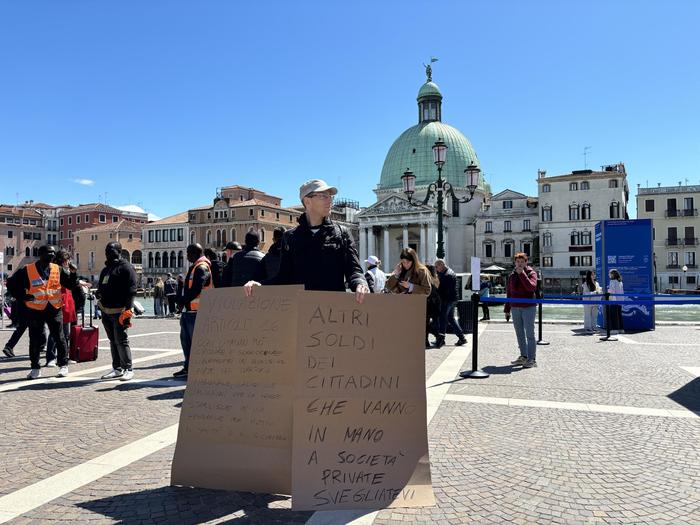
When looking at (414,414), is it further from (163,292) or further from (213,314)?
(163,292)

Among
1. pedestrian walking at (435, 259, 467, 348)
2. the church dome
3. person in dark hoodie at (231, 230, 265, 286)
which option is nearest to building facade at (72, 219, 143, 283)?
the church dome

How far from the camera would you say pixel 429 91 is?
280 ft

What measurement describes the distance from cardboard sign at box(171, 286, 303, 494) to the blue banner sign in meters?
13.2

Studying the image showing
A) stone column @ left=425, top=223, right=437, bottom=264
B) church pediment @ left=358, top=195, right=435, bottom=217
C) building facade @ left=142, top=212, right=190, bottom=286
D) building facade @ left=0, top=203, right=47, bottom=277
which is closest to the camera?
stone column @ left=425, top=223, right=437, bottom=264

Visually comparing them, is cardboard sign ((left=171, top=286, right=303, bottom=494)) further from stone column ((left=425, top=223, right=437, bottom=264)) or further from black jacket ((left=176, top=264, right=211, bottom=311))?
stone column ((left=425, top=223, right=437, bottom=264))

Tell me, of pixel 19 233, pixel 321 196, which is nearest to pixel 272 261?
pixel 321 196

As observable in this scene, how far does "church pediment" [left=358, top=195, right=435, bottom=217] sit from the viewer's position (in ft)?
240

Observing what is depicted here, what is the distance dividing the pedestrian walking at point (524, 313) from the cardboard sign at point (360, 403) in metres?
5.38

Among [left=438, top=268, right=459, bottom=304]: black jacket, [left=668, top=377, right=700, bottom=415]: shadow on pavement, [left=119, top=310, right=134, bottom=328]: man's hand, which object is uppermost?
[left=438, top=268, right=459, bottom=304]: black jacket

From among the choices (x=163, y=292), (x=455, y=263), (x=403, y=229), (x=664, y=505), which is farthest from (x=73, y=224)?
(x=664, y=505)

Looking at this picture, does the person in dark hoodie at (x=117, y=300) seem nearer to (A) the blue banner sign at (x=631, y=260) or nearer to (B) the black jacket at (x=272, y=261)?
(B) the black jacket at (x=272, y=261)

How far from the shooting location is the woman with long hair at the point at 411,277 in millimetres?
9205

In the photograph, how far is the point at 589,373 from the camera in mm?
7551

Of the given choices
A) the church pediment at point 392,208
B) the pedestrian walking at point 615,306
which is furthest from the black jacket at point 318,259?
the church pediment at point 392,208
